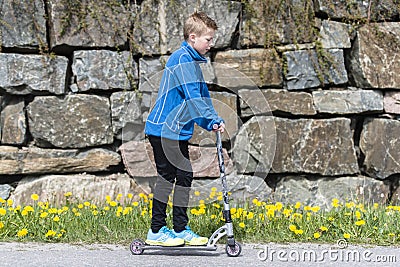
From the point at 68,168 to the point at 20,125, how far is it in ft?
1.72

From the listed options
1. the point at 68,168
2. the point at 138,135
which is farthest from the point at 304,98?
the point at 68,168

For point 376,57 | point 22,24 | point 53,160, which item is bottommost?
A: point 53,160

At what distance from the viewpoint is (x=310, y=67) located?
554 centimetres

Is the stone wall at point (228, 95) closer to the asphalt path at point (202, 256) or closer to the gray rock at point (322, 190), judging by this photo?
the gray rock at point (322, 190)

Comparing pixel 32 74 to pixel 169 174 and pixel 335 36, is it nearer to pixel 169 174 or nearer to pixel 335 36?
pixel 169 174

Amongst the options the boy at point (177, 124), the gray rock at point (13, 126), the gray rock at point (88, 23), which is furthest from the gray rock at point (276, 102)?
the gray rock at point (13, 126)

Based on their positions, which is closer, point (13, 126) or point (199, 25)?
point (199, 25)

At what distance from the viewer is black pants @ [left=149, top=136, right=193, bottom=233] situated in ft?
13.2

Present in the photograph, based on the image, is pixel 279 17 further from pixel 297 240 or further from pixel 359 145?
pixel 297 240

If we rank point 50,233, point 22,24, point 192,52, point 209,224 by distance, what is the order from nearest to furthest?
point 192,52, point 50,233, point 209,224, point 22,24

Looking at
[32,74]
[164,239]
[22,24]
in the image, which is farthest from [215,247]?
[22,24]

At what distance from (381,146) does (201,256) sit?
7.60 feet

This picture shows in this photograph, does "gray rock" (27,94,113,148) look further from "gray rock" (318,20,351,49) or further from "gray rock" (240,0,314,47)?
"gray rock" (318,20,351,49)

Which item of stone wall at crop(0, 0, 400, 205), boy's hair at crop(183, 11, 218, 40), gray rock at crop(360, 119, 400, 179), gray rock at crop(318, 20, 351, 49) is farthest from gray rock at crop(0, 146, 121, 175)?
gray rock at crop(360, 119, 400, 179)
